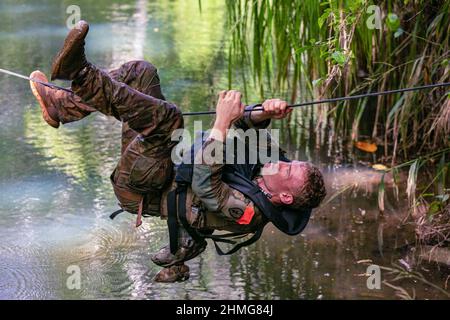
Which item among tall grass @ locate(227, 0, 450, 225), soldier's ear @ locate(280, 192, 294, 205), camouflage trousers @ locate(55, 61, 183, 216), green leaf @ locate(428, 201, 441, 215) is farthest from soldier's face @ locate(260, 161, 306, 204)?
tall grass @ locate(227, 0, 450, 225)

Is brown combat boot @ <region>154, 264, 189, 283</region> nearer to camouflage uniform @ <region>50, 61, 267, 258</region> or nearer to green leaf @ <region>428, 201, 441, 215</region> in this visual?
camouflage uniform @ <region>50, 61, 267, 258</region>

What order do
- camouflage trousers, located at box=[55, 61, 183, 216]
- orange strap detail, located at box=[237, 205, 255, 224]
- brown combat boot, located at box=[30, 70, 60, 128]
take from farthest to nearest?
brown combat boot, located at box=[30, 70, 60, 128] < orange strap detail, located at box=[237, 205, 255, 224] < camouflage trousers, located at box=[55, 61, 183, 216]

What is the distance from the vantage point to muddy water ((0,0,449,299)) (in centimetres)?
423

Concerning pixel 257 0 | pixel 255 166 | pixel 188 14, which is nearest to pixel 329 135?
pixel 257 0

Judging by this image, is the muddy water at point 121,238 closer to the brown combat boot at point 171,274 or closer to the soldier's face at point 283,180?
the brown combat boot at point 171,274

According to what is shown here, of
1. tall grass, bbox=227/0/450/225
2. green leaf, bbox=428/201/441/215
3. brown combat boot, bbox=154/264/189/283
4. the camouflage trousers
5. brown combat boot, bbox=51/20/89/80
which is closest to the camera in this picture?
brown combat boot, bbox=51/20/89/80

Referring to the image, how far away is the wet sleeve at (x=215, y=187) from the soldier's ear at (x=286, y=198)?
0.12 m

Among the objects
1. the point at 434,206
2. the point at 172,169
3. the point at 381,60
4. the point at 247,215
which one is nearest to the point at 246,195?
the point at 247,215

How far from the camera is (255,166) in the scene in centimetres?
316

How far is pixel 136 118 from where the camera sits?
9.62 feet

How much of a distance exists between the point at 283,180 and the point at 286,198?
0.07 metres

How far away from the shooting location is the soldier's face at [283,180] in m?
3.02

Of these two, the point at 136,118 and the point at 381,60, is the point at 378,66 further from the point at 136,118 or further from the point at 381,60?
the point at 136,118

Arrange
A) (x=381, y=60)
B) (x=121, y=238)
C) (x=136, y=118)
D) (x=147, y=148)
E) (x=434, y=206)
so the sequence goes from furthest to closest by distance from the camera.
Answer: (x=381, y=60)
(x=121, y=238)
(x=434, y=206)
(x=147, y=148)
(x=136, y=118)
